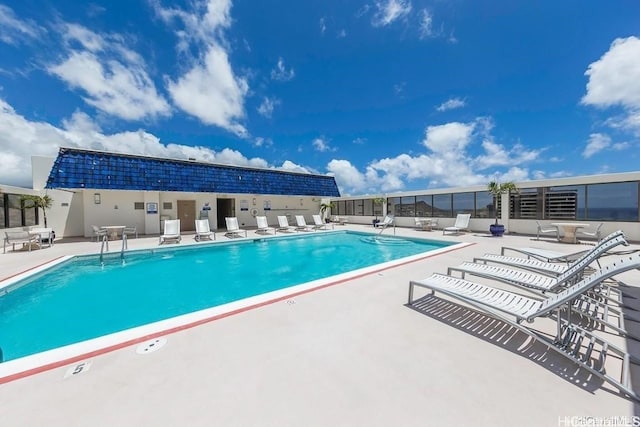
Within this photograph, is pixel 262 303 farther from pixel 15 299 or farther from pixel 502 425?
pixel 15 299

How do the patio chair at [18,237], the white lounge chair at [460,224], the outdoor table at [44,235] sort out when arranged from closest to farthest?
the patio chair at [18,237], the outdoor table at [44,235], the white lounge chair at [460,224]

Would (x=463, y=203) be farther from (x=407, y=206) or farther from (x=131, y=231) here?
(x=131, y=231)

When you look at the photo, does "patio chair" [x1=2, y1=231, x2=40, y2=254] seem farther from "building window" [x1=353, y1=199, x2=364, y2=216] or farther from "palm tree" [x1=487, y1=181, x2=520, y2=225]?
Result: "palm tree" [x1=487, y1=181, x2=520, y2=225]

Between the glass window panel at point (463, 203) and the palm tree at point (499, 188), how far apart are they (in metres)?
1.31

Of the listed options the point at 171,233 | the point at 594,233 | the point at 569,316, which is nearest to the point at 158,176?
the point at 171,233

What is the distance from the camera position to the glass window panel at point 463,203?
46.2ft

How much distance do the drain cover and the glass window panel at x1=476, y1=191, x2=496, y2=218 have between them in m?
15.4

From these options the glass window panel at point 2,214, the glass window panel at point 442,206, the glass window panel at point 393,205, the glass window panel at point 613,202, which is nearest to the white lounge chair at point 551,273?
the glass window panel at point 613,202

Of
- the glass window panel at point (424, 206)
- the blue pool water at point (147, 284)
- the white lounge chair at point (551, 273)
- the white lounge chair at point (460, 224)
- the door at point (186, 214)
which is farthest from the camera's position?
the glass window panel at point (424, 206)

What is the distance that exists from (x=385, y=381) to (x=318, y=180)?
1965cm

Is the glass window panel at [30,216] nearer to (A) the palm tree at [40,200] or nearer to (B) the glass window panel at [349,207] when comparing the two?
(A) the palm tree at [40,200]

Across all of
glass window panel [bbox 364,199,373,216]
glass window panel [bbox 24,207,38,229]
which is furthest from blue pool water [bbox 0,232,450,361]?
glass window panel [bbox 364,199,373,216]

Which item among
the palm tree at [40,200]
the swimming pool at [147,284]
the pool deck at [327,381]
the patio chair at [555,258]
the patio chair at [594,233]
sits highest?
the palm tree at [40,200]

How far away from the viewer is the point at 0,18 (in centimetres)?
665
